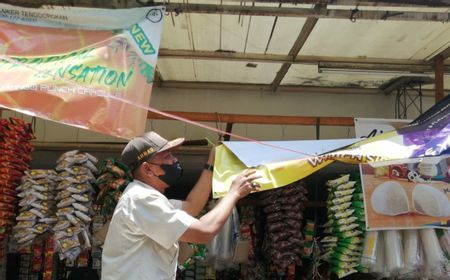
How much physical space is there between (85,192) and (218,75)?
6.97 ft

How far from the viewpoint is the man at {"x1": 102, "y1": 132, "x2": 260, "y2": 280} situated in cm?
258

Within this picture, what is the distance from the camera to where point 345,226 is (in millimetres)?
4512

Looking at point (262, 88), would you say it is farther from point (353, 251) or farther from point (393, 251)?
point (393, 251)

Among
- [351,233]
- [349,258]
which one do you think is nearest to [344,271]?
[349,258]

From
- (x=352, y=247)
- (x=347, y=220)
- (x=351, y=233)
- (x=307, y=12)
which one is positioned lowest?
(x=352, y=247)

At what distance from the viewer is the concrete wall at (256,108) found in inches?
245

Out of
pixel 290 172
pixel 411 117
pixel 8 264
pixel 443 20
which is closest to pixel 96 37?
pixel 290 172

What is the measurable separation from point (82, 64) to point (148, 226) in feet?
4.59

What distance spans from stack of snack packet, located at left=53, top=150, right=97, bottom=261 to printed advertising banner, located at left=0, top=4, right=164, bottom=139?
1.39 metres

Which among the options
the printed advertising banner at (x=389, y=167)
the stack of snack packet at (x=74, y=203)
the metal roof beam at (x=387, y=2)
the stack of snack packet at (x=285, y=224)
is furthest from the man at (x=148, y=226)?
the stack of snack packet at (x=285, y=224)

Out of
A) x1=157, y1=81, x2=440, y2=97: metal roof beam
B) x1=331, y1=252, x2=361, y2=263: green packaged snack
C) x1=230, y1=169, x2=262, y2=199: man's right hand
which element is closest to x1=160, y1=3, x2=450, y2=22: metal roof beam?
x1=230, y1=169, x2=262, y2=199: man's right hand

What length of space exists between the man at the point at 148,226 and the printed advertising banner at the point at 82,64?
16.5 inches

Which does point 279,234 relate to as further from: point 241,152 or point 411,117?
point 411,117

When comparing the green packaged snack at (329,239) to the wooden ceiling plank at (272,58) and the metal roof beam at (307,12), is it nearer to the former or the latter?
the wooden ceiling plank at (272,58)
